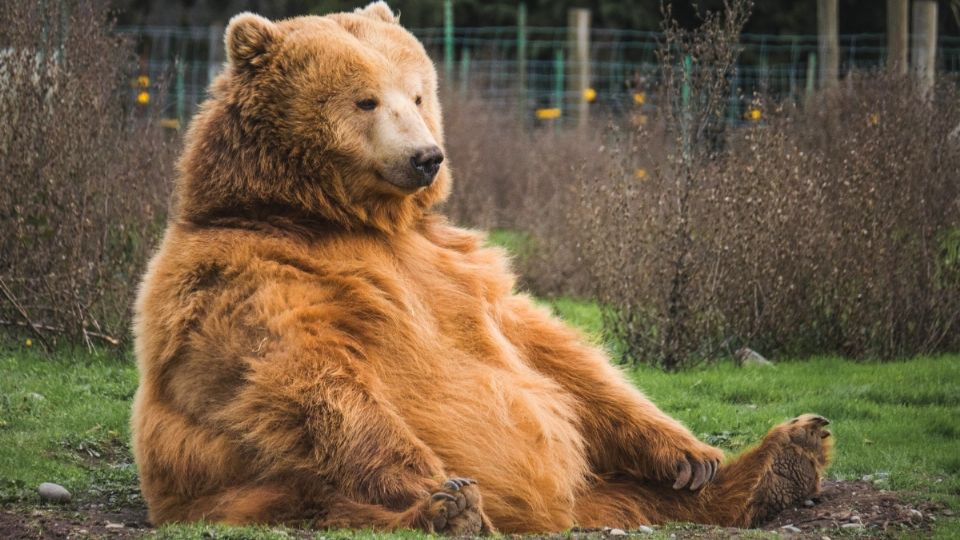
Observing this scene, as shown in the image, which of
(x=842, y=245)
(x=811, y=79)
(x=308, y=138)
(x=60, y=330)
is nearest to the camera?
(x=308, y=138)

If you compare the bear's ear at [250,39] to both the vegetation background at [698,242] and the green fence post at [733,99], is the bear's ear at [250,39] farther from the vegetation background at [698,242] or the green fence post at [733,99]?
the green fence post at [733,99]

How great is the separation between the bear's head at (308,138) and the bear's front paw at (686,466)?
144 cm

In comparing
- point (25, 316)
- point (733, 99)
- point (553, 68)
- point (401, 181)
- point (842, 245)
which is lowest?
point (25, 316)

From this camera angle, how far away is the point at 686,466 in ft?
17.3

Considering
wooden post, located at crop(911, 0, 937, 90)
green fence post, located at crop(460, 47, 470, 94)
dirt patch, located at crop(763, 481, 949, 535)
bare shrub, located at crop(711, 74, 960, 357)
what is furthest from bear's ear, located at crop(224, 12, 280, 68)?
green fence post, located at crop(460, 47, 470, 94)

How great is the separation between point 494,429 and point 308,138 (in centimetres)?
130

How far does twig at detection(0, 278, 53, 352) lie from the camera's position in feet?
27.6

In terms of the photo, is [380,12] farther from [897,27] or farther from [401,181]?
[897,27]

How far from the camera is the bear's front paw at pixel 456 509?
14.0 feet

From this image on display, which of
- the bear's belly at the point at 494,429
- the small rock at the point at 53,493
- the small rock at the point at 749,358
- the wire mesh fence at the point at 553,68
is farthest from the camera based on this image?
the wire mesh fence at the point at 553,68

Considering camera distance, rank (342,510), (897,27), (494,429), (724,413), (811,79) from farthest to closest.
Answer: (811,79) < (897,27) < (724,413) < (494,429) < (342,510)

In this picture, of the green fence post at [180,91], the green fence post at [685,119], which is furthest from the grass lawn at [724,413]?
the green fence post at [180,91]

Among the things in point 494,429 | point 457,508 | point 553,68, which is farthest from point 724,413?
point 553,68

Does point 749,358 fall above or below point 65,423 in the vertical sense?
below
